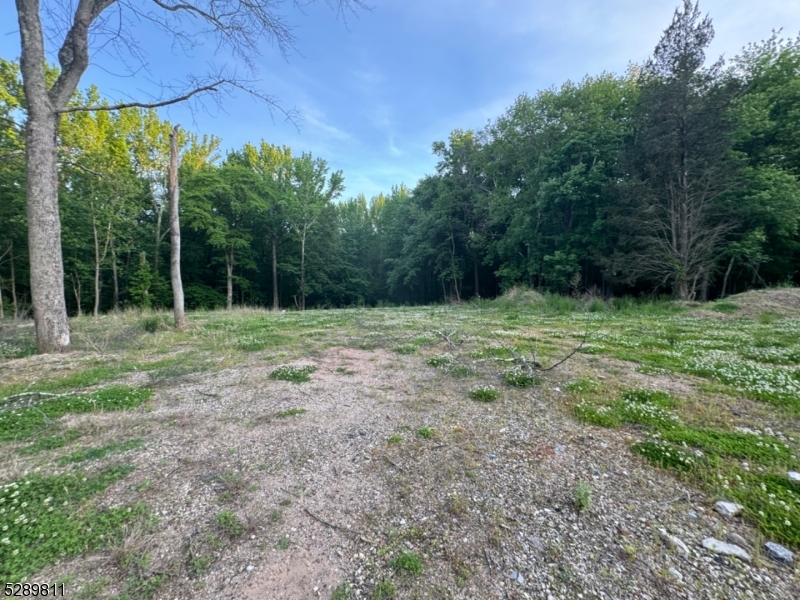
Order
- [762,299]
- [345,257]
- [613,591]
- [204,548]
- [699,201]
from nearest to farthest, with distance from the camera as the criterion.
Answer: [613,591]
[204,548]
[762,299]
[699,201]
[345,257]

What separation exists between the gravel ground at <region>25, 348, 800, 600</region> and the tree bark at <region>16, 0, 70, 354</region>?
4.29 metres

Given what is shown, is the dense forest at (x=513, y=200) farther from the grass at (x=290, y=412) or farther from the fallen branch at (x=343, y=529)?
the fallen branch at (x=343, y=529)

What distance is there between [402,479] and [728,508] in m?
2.25

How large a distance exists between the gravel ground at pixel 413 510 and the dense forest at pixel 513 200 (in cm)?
824

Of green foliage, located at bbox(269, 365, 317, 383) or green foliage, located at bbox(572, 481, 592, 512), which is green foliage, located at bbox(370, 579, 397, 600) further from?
green foliage, located at bbox(269, 365, 317, 383)

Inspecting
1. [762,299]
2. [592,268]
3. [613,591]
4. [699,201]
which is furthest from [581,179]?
[613,591]

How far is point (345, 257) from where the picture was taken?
34875mm

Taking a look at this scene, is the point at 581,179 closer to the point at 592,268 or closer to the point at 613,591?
the point at 592,268

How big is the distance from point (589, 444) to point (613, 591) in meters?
1.60

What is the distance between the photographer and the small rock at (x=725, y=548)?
5.73 feet

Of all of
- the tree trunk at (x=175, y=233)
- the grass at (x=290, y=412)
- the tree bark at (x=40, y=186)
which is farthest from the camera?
the tree trunk at (x=175, y=233)

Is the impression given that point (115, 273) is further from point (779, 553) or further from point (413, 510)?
point (779, 553)

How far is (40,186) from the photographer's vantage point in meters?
5.79

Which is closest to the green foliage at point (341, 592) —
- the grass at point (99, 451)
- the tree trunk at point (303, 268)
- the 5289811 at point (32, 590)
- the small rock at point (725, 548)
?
the 5289811 at point (32, 590)
